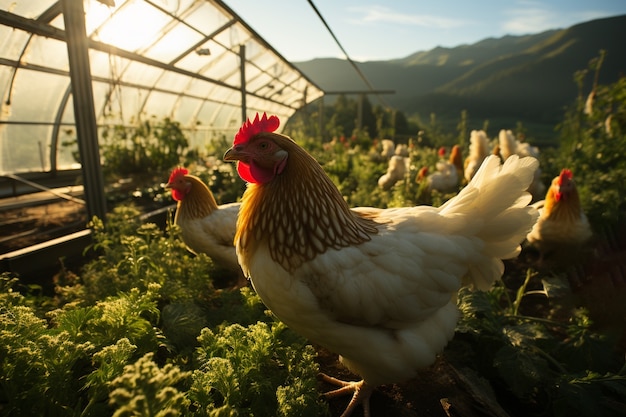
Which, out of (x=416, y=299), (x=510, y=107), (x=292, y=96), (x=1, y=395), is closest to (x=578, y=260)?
(x=416, y=299)

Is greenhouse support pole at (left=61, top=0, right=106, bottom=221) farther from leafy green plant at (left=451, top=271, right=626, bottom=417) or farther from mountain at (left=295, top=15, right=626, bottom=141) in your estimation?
mountain at (left=295, top=15, right=626, bottom=141)

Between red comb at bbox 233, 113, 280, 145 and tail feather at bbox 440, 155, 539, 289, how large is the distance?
3.53 feet

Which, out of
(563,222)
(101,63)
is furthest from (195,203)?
(101,63)

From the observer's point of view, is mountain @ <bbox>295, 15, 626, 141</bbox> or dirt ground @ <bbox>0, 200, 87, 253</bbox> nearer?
dirt ground @ <bbox>0, 200, 87, 253</bbox>

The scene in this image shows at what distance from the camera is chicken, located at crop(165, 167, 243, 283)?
3.12 m

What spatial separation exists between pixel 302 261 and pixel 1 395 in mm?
1264

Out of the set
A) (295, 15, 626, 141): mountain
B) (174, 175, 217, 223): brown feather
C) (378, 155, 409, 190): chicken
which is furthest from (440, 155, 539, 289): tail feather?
(295, 15, 626, 141): mountain

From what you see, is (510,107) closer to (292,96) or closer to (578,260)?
(292,96)

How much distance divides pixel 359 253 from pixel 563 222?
9.68 feet

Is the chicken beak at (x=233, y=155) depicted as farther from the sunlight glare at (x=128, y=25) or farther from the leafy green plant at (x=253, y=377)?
the sunlight glare at (x=128, y=25)

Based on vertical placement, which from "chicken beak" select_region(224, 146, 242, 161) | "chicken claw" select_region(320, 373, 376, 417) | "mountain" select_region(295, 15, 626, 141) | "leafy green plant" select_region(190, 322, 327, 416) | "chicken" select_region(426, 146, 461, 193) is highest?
"mountain" select_region(295, 15, 626, 141)

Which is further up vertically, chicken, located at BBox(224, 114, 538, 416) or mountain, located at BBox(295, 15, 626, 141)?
mountain, located at BBox(295, 15, 626, 141)

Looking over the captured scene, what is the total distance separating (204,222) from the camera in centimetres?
316

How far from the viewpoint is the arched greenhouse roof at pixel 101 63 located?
138 inches
